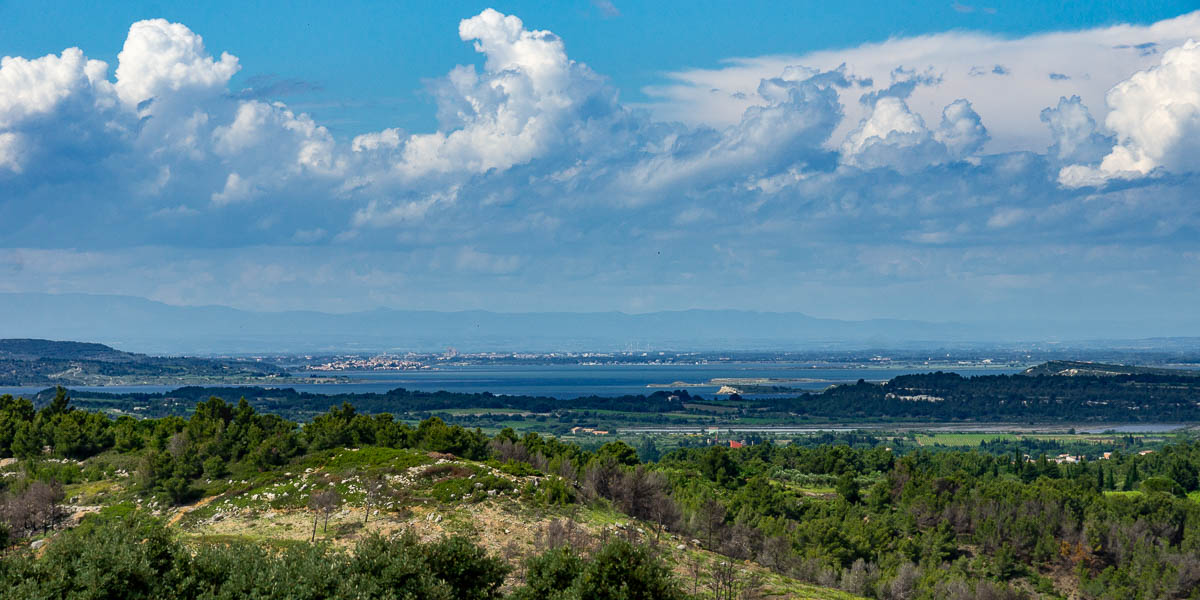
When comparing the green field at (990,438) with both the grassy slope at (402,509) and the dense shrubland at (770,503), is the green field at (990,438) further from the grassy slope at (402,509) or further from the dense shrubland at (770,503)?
the grassy slope at (402,509)

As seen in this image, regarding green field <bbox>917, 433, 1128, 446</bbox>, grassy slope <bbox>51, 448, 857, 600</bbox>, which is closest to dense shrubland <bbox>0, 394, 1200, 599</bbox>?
grassy slope <bbox>51, 448, 857, 600</bbox>

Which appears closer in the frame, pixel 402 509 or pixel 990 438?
pixel 402 509

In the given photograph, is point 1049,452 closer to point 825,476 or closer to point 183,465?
point 825,476

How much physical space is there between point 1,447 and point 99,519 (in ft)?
93.9

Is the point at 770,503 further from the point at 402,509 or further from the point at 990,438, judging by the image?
the point at 990,438

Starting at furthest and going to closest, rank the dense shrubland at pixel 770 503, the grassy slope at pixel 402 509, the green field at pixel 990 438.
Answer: the green field at pixel 990 438 < the dense shrubland at pixel 770 503 < the grassy slope at pixel 402 509

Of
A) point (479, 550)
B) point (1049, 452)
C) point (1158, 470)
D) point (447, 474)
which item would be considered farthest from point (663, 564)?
point (1049, 452)

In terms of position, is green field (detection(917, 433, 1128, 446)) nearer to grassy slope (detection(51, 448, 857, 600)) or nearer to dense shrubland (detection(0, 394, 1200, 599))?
dense shrubland (detection(0, 394, 1200, 599))

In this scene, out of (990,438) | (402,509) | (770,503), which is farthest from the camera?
(990,438)

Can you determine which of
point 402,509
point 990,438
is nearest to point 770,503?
point 402,509

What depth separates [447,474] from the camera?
53.3m

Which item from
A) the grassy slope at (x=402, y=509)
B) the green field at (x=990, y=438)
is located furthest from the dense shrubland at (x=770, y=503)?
the green field at (x=990, y=438)

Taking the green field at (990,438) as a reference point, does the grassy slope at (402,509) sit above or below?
above

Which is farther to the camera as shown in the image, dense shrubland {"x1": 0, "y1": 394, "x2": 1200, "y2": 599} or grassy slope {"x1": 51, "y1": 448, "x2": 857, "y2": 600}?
dense shrubland {"x1": 0, "y1": 394, "x2": 1200, "y2": 599}
